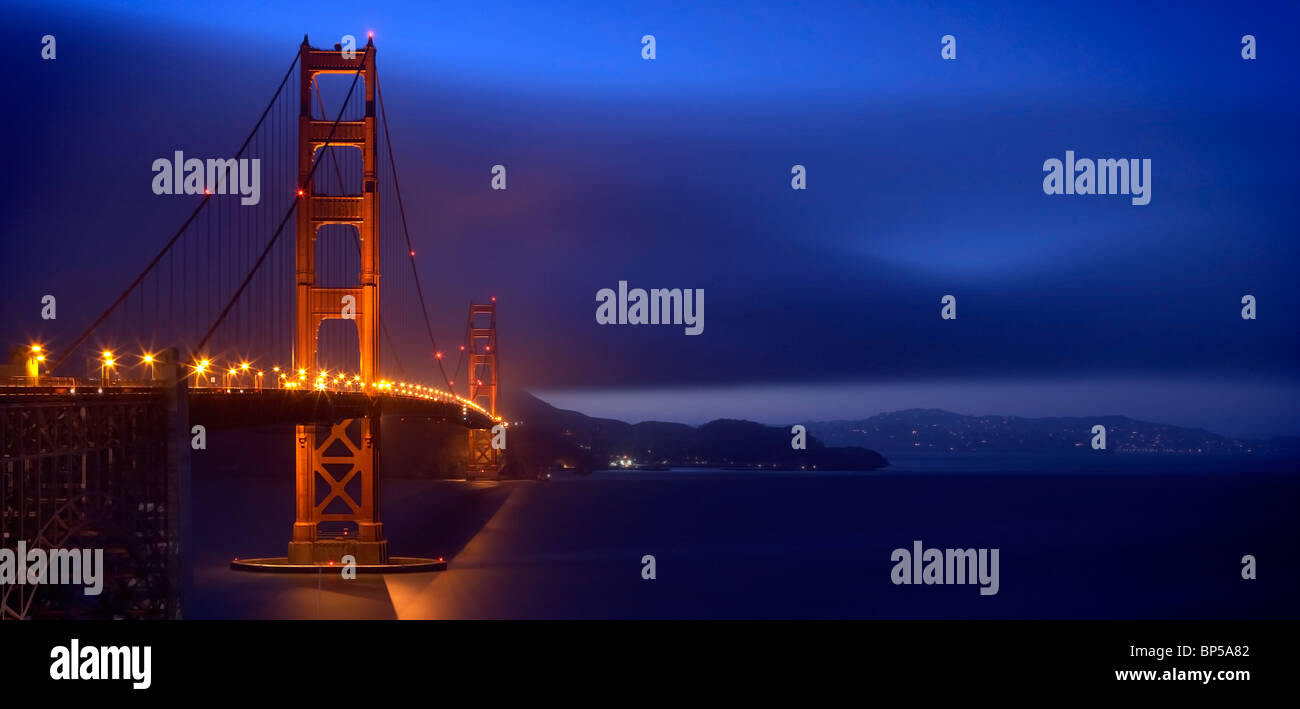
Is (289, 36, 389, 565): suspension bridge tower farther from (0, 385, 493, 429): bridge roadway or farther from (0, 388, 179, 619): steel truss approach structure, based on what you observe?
(0, 388, 179, 619): steel truss approach structure

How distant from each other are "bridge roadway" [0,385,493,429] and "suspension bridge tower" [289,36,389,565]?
1118mm

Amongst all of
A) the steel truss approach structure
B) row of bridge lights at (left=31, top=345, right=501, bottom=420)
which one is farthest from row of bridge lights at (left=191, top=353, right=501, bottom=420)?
the steel truss approach structure

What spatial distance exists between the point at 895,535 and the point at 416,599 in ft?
221

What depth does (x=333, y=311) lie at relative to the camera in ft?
161

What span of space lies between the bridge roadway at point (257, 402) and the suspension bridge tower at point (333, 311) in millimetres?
1118

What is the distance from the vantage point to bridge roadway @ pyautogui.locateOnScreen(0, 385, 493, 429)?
23833mm

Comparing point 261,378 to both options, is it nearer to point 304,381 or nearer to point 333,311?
point 304,381

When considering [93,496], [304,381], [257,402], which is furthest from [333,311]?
[93,496]
